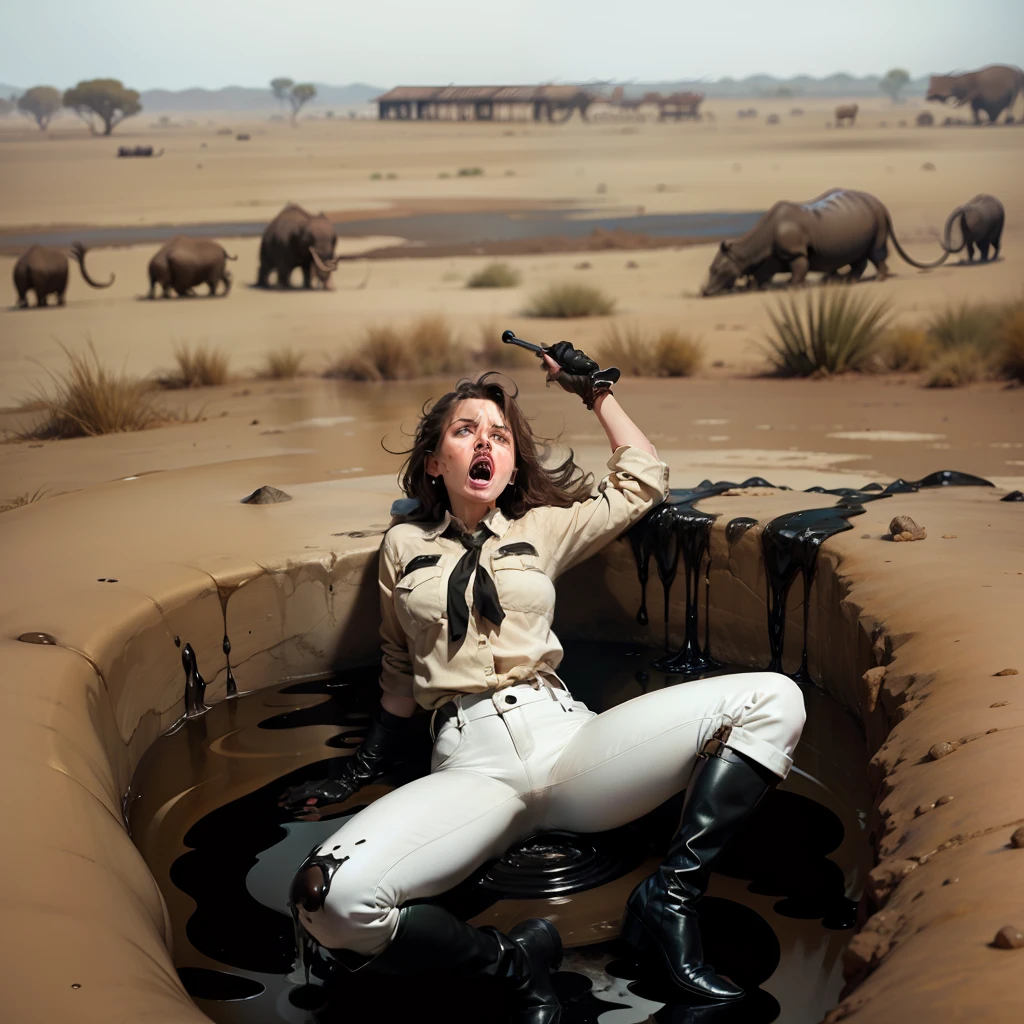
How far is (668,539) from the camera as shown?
3.44 meters

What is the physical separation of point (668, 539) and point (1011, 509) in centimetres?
93

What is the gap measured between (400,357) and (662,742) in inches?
247

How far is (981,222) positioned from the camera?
32.8ft

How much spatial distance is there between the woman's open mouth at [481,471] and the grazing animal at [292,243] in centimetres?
731

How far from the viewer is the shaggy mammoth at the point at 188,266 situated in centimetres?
889

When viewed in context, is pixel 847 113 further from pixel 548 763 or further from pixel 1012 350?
pixel 548 763

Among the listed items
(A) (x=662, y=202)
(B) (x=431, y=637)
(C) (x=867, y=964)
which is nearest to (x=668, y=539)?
(B) (x=431, y=637)

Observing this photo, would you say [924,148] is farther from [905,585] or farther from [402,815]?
[402,815]

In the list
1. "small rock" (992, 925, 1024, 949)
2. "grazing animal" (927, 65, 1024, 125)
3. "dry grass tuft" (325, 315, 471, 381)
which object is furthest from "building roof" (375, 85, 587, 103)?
"small rock" (992, 925, 1024, 949)

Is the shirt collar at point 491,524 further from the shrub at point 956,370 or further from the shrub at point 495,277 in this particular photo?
the shrub at point 495,277

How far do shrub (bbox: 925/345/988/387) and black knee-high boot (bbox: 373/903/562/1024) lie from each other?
6.27 m

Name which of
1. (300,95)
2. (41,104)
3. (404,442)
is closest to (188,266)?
(41,104)

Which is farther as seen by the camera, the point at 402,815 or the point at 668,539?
the point at 668,539

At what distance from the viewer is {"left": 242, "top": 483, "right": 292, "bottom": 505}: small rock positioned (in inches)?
163
